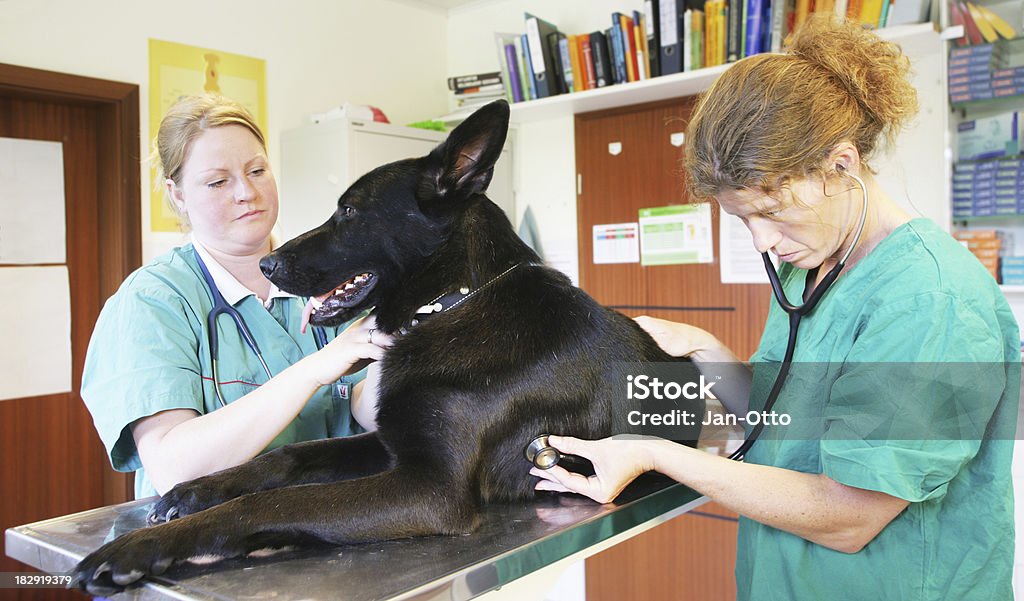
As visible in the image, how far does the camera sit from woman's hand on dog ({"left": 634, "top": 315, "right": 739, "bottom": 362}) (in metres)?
1.33

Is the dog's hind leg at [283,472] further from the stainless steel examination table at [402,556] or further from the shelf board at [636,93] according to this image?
the shelf board at [636,93]

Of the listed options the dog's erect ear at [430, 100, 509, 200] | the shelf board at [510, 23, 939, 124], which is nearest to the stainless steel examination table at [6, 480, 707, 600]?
the dog's erect ear at [430, 100, 509, 200]

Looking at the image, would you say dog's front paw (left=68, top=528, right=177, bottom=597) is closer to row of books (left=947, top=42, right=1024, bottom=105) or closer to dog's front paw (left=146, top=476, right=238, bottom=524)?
dog's front paw (left=146, top=476, right=238, bottom=524)

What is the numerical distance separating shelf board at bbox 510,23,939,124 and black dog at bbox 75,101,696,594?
5.51ft

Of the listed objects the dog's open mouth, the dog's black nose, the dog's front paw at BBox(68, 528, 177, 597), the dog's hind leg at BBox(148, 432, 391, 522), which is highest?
the dog's black nose

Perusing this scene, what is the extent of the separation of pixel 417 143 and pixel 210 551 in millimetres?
2782

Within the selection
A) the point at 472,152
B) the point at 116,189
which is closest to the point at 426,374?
the point at 472,152

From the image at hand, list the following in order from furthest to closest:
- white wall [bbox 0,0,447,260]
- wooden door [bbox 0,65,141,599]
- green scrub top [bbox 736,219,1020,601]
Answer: wooden door [bbox 0,65,141,599] → white wall [bbox 0,0,447,260] → green scrub top [bbox 736,219,1020,601]

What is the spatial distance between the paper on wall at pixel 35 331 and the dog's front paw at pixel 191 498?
221 cm

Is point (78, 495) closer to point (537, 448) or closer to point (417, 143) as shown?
point (417, 143)

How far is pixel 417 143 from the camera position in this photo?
3.45 meters

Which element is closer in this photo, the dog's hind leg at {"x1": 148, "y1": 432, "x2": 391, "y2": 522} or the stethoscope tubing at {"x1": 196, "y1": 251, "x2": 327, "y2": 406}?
the dog's hind leg at {"x1": 148, "y1": 432, "x2": 391, "y2": 522}

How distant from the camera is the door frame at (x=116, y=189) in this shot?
287 centimetres

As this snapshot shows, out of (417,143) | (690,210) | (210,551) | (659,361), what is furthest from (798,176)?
(417,143)
